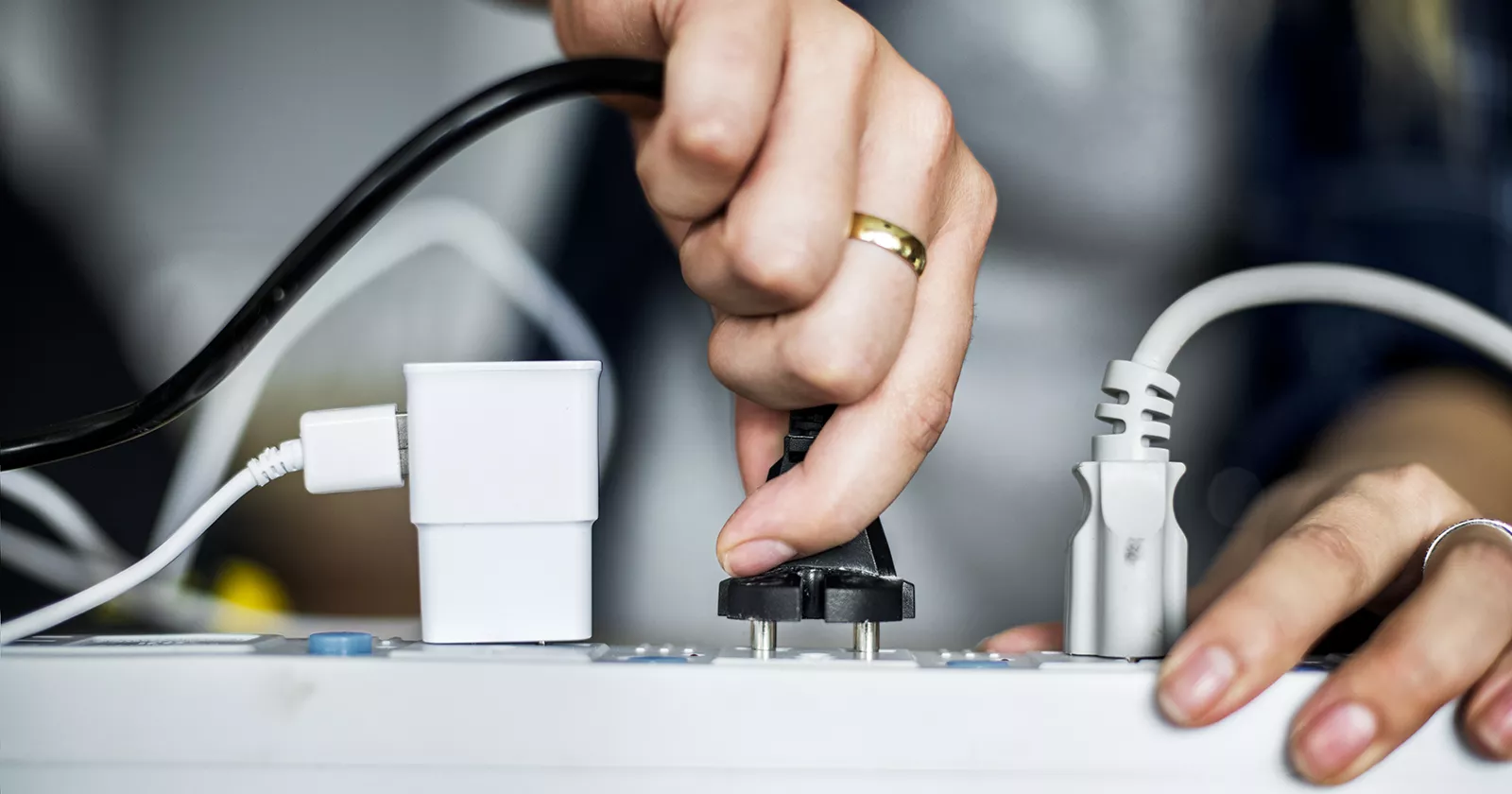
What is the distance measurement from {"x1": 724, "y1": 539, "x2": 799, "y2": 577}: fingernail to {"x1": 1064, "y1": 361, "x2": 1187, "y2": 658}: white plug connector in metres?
0.12

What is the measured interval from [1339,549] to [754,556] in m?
0.23

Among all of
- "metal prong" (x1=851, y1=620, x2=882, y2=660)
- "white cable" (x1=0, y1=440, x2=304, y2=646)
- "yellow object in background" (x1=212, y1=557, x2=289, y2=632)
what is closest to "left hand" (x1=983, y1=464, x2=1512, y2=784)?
"metal prong" (x1=851, y1=620, x2=882, y2=660)

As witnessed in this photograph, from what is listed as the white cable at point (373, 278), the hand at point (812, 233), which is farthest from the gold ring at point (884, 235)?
the white cable at point (373, 278)

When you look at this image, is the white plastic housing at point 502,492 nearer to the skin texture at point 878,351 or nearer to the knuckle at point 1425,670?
the skin texture at point 878,351

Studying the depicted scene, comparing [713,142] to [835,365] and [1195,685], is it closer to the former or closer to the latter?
[835,365]

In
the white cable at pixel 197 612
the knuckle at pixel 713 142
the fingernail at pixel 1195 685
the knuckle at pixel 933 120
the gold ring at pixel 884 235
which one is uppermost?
the knuckle at pixel 933 120

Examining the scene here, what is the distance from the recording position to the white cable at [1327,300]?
43 centimetres

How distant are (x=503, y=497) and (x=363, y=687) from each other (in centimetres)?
8

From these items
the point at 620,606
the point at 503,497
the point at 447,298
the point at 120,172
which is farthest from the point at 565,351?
the point at 503,497

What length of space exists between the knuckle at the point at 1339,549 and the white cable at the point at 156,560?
0.40 metres

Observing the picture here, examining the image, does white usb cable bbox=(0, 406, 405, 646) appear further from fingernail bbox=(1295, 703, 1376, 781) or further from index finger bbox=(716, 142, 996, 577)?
fingernail bbox=(1295, 703, 1376, 781)

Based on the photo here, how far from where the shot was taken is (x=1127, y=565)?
0.38 m

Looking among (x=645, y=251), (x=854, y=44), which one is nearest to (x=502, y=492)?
(x=854, y=44)

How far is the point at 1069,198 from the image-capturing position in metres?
0.93
